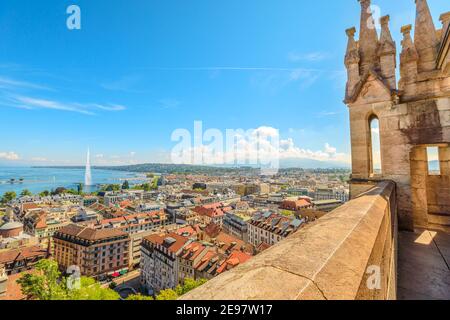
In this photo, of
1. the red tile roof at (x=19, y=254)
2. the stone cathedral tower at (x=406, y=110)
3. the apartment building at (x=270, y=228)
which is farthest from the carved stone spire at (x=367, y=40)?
the red tile roof at (x=19, y=254)

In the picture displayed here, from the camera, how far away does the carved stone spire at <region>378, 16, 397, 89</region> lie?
5.62m

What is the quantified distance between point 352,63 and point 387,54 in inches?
31.5

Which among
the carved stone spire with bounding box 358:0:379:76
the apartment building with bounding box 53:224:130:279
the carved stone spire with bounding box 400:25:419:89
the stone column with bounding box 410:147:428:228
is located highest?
the carved stone spire with bounding box 358:0:379:76

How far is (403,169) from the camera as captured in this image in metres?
5.05

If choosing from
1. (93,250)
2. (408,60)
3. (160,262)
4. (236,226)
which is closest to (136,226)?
(93,250)

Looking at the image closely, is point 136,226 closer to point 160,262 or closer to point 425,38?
point 160,262

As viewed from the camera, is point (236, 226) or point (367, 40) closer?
point (367, 40)

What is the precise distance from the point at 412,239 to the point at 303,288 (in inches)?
190

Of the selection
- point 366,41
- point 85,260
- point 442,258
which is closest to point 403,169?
point 442,258

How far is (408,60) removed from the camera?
17.4ft

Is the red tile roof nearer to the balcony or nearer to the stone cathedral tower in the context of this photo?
the stone cathedral tower

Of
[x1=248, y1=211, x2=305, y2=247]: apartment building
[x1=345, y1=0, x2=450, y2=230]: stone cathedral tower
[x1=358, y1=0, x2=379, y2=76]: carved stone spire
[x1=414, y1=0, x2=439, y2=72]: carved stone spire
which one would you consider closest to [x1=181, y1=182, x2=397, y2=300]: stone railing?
[x1=345, y1=0, x2=450, y2=230]: stone cathedral tower

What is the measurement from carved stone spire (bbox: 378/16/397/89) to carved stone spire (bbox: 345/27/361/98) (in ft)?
1.83
